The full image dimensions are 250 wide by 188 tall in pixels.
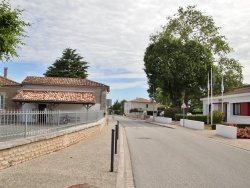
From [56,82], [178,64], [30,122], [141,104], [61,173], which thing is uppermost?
[178,64]

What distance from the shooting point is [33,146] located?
412 inches

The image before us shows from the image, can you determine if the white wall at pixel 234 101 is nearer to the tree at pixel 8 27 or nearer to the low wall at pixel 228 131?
the low wall at pixel 228 131

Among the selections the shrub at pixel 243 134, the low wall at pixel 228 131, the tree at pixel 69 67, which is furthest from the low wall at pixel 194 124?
the tree at pixel 69 67

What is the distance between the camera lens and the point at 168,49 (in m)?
49.7

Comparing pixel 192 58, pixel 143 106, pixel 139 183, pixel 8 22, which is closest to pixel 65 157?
pixel 139 183

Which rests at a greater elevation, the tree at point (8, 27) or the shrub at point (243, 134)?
the tree at point (8, 27)

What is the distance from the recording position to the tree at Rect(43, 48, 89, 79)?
2731 inches

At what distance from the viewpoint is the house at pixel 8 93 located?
121ft

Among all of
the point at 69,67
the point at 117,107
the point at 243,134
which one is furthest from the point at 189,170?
the point at 117,107

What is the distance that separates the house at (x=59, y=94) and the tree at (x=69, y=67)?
28.4 metres

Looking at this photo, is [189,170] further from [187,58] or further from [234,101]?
[187,58]

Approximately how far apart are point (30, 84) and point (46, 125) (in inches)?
1072

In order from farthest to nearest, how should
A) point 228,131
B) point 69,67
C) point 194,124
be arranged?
point 69,67
point 194,124
point 228,131

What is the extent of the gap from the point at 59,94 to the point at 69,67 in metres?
35.7
